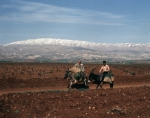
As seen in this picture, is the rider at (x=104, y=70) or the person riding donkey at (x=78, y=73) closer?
the rider at (x=104, y=70)

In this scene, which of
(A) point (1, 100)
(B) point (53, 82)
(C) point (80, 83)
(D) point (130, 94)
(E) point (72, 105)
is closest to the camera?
(E) point (72, 105)

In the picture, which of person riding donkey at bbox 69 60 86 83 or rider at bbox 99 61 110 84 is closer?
rider at bbox 99 61 110 84

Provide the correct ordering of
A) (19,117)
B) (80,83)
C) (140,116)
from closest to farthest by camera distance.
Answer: (140,116)
(19,117)
(80,83)

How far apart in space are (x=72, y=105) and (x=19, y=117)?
3125 mm

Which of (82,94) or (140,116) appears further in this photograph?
(82,94)

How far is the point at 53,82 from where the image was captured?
31453 mm

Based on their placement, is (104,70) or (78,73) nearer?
(104,70)

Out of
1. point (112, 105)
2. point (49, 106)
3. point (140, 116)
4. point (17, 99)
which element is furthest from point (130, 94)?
point (17, 99)

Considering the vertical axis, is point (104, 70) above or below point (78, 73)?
above

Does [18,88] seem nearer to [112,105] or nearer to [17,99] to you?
[17,99]

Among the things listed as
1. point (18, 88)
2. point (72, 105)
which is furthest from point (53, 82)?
point (72, 105)

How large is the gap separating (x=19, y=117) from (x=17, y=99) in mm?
2764

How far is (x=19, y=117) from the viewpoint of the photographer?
1532 cm

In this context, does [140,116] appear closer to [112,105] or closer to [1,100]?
[112,105]
